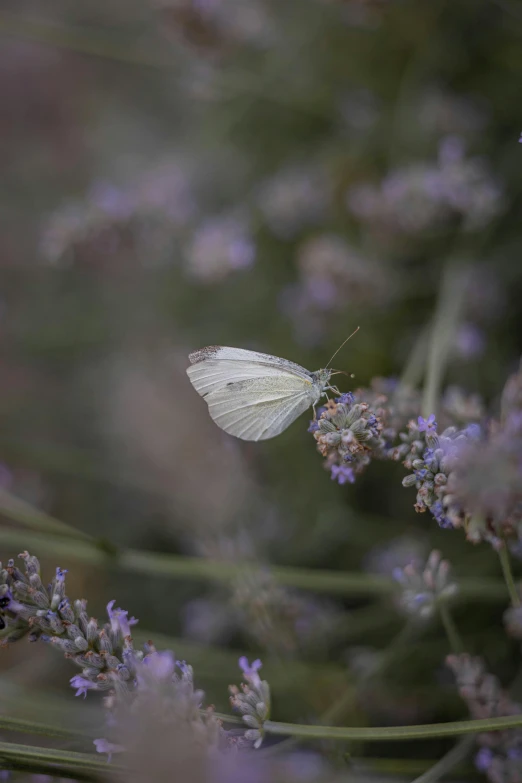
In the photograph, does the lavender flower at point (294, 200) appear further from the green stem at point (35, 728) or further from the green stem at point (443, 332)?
the green stem at point (35, 728)

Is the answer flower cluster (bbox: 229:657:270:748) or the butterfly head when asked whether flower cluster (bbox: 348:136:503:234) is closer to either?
the butterfly head

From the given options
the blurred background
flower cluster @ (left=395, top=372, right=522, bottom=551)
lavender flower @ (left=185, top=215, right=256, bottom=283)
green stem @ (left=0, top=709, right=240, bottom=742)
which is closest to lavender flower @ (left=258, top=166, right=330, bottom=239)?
the blurred background

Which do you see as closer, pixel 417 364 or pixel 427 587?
pixel 427 587

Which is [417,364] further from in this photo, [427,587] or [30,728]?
[30,728]

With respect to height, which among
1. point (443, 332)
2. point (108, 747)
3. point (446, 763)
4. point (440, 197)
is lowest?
point (446, 763)

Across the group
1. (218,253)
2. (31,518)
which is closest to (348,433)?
(31,518)

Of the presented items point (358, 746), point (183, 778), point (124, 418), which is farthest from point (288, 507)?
point (183, 778)
